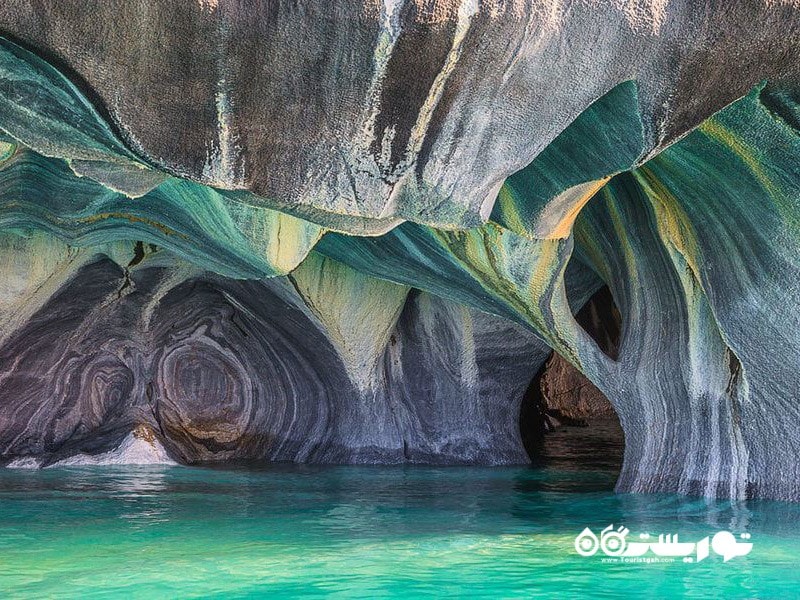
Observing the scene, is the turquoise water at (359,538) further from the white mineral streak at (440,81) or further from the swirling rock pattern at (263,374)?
the white mineral streak at (440,81)

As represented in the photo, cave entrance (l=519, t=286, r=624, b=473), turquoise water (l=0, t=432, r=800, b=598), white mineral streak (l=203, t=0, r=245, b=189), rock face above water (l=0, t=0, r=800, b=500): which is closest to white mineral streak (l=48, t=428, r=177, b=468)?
rock face above water (l=0, t=0, r=800, b=500)

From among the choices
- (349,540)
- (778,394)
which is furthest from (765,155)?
(349,540)

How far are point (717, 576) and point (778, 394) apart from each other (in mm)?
2023

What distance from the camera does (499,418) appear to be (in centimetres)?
884

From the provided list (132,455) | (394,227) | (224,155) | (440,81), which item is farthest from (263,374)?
(440,81)

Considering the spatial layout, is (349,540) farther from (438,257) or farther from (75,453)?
(75,453)

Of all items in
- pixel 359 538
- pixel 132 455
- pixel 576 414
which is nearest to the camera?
pixel 359 538

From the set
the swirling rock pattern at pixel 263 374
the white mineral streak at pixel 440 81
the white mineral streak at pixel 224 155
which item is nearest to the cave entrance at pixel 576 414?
the swirling rock pattern at pixel 263 374

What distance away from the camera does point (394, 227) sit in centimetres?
575
